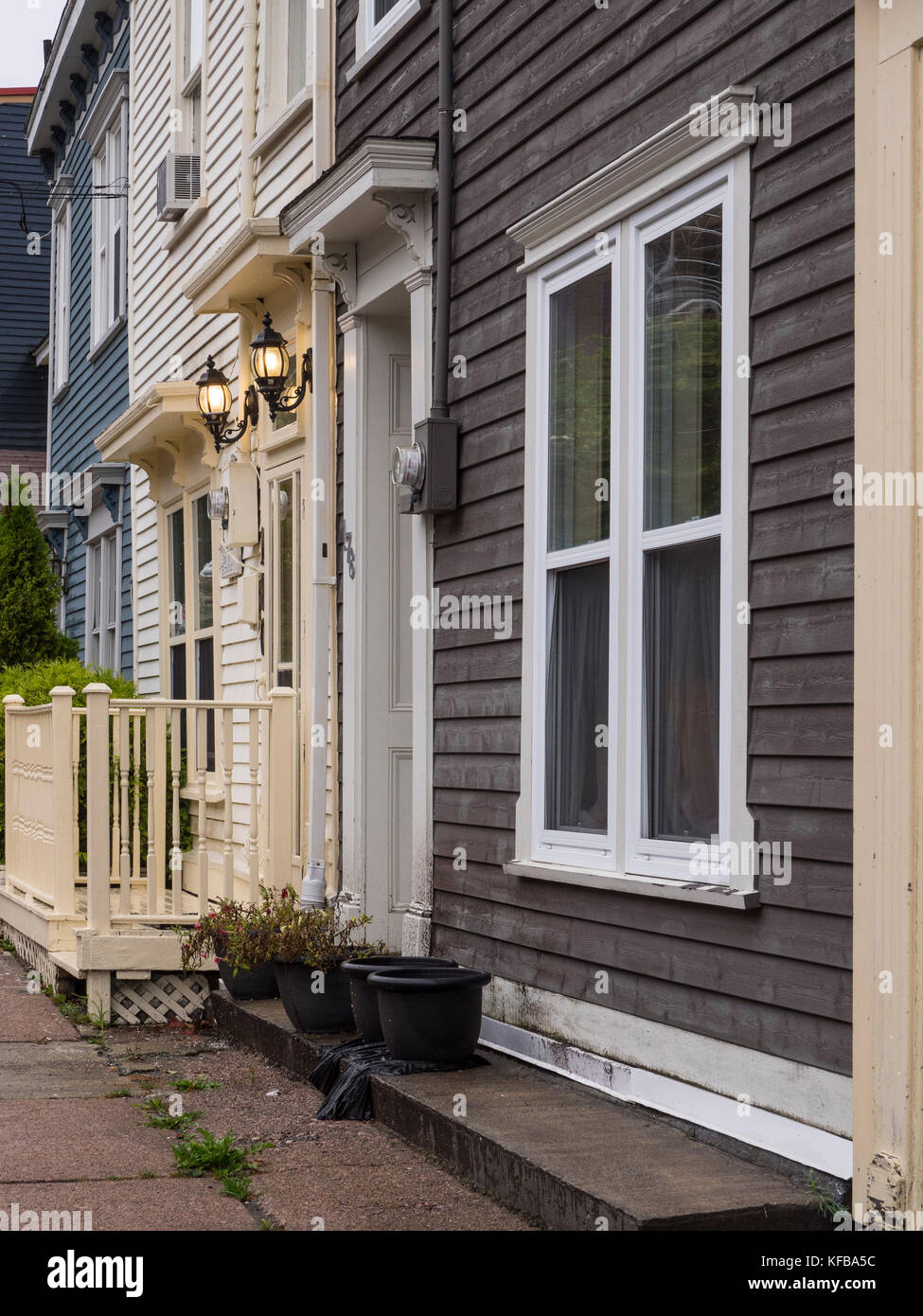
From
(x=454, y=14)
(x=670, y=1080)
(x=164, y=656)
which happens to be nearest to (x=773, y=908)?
(x=670, y=1080)

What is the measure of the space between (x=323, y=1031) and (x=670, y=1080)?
2050 mm

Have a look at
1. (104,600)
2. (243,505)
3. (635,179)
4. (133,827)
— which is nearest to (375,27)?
(243,505)

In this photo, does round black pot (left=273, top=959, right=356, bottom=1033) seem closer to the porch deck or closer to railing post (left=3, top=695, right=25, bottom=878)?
the porch deck

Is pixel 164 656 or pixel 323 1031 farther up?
pixel 164 656

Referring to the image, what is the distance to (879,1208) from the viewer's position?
358 centimetres

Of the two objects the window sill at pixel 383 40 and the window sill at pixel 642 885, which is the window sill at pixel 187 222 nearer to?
the window sill at pixel 383 40

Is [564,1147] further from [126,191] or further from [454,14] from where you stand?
[126,191]

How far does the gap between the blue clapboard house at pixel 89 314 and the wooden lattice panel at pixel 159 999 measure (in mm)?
6189

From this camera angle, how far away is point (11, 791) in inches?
390

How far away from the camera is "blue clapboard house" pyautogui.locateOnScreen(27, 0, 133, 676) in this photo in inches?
555

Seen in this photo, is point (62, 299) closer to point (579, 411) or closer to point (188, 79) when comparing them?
point (188, 79)

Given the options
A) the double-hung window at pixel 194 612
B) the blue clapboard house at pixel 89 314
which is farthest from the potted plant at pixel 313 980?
the blue clapboard house at pixel 89 314

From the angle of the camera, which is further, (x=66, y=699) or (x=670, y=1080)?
(x=66, y=699)

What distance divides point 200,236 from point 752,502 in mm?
7336
